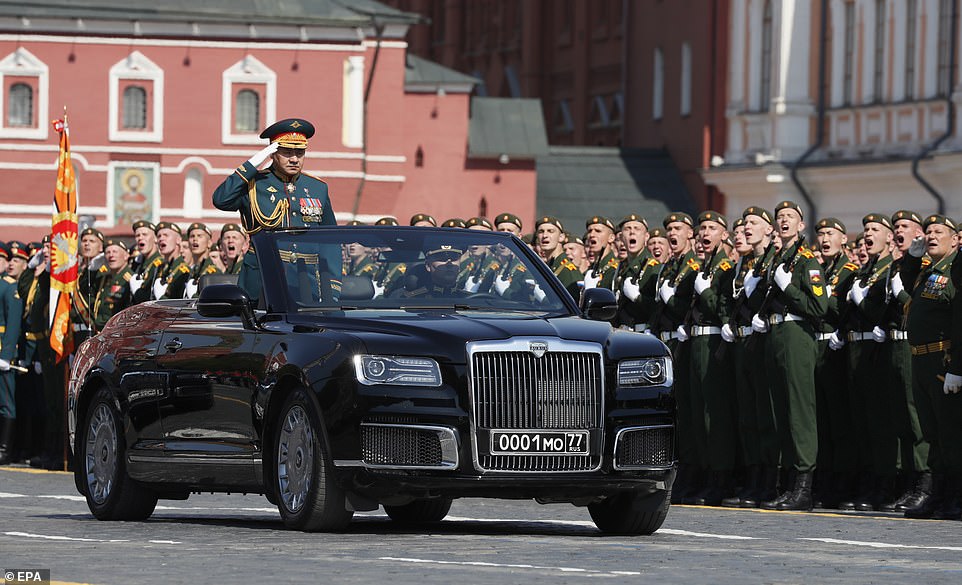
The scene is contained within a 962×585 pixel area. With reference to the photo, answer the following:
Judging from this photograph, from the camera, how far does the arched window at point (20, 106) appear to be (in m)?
64.6

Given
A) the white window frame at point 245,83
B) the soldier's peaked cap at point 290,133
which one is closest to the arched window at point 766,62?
the white window frame at point 245,83

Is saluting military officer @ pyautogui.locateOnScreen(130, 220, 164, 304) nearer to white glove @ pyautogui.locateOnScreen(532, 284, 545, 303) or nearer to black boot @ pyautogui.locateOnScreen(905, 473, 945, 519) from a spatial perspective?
black boot @ pyautogui.locateOnScreen(905, 473, 945, 519)

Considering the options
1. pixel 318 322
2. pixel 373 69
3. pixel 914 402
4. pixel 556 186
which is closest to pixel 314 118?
pixel 373 69

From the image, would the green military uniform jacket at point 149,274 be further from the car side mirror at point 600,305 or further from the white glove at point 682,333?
the car side mirror at point 600,305

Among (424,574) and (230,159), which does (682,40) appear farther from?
(424,574)

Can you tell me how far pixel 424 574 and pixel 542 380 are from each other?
91.4 inches

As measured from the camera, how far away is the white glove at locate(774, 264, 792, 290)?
1911 cm

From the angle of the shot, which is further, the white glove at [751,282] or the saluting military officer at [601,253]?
the saluting military officer at [601,253]

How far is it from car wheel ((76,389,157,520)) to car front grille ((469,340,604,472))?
2.88 m

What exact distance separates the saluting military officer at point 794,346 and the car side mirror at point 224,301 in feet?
18.0

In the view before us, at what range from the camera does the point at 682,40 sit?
194 feet

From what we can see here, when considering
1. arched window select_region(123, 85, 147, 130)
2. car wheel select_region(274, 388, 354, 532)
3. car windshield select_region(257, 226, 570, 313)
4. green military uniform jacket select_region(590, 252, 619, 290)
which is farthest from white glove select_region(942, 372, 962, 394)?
arched window select_region(123, 85, 147, 130)

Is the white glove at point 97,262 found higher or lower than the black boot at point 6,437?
higher

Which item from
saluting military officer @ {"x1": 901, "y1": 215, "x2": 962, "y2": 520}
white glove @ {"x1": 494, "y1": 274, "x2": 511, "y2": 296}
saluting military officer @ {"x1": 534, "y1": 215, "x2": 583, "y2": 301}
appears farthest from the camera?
saluting military officer @ {"x1": 534, "y1": 215, "x2": 583, "y2": 301}
